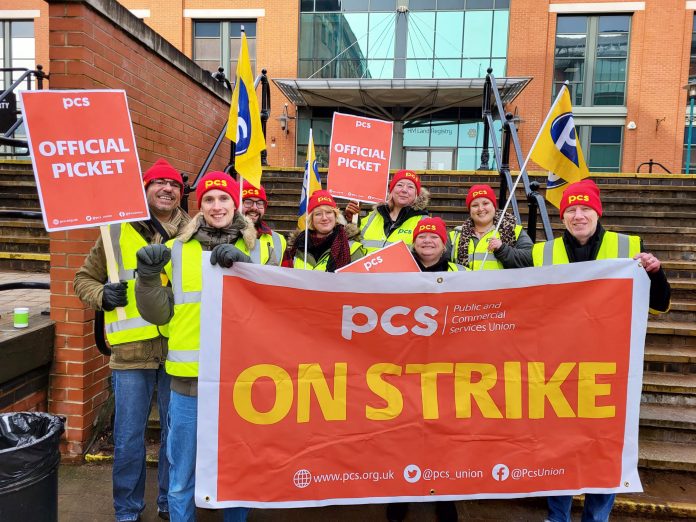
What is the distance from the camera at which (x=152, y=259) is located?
7.70ft

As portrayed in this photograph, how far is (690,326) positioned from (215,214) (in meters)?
4.67

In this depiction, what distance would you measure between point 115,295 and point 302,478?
1.38 m

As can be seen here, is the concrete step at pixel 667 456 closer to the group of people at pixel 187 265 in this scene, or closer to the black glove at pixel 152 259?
the group of people at pixel 187 265

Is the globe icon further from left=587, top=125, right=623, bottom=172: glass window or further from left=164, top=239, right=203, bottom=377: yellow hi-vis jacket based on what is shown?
left=587, top=125, right=623, bottom=172: glass window

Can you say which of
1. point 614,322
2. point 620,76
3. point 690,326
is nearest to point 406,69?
point 620,76

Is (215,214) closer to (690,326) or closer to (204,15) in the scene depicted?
(690,326)

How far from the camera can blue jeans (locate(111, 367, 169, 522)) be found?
2.81m

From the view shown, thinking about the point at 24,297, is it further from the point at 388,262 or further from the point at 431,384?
the point at 431,384

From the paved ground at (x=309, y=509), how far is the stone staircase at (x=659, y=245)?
458 millimetres

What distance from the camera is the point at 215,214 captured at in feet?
8.48

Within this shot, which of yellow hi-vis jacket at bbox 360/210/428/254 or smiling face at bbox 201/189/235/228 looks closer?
smiling face at bbox 201/189/235/228

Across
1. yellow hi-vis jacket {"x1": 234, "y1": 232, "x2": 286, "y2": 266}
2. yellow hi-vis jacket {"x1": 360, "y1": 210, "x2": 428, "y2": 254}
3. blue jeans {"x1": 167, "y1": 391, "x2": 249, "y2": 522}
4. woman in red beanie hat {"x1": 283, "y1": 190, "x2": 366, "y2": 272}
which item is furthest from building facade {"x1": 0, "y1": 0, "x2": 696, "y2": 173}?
blue jeans {"x1": 167, "y1": 391, "x2": 249, "y2": 522}

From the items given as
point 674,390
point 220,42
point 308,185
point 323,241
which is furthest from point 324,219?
point 220,42

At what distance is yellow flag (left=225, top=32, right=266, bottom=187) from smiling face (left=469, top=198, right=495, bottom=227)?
155 cm
